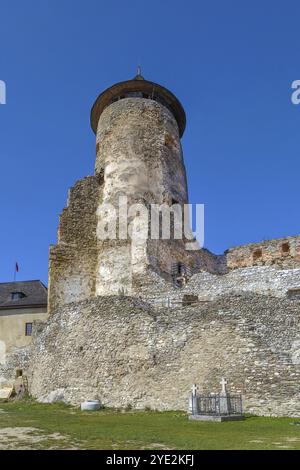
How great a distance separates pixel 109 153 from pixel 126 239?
6.13m

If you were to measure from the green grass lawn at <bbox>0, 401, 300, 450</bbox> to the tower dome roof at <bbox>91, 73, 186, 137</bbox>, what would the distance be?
68.4ft

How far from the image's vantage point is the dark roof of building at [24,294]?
1239 inches

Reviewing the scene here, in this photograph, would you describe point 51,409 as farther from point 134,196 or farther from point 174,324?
point 134,196

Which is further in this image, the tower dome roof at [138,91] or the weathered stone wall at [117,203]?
the tower dome roof at [138,91]

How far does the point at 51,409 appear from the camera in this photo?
17766mm

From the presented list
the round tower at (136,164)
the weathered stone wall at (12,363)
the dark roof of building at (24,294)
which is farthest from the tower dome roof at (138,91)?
the weathered stone wall at (12,363)

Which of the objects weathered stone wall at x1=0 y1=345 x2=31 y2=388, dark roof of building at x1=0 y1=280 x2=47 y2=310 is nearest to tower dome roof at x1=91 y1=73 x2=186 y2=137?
dark roof of building at x1=0 y1=280 x2=47 y2=310

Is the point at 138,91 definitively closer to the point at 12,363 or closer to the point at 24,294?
the point at 24,294

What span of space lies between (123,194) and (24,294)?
38.6ft

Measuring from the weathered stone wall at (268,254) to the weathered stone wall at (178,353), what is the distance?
7.27m

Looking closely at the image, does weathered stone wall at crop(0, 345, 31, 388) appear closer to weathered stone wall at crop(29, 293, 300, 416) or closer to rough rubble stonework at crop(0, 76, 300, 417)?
rough rubble stonework at crop(0, 76, 300, 417)

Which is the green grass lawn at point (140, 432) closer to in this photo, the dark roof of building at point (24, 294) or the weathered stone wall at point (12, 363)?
the weathered stone wall at point (12, 363)
